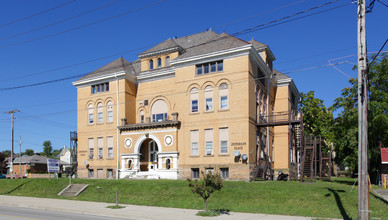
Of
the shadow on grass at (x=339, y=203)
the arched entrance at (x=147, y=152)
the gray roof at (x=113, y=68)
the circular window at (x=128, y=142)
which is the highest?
the gray roof at (x=113, y=68)

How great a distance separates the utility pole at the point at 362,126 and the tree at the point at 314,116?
34012 mm

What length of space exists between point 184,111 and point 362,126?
23.1 metres

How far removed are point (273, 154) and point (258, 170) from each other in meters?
8.87

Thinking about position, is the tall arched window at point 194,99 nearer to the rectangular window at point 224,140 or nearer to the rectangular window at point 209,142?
the rectangular window at point 209,142

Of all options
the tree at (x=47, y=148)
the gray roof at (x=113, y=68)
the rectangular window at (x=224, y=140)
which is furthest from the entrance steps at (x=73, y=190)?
the tree at (x=47, y=148)

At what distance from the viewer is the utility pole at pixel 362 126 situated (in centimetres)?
1328

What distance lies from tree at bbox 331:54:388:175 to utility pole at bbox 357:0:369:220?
17945 mm

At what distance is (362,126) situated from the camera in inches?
528

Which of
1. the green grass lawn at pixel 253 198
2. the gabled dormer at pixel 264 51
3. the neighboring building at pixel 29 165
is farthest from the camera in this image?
the neighboring building at pixel 29 165

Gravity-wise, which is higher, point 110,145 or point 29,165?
point 110,145

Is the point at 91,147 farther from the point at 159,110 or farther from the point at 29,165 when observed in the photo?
the point at 29,165

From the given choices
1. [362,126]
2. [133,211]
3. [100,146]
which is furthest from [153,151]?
[362,126]

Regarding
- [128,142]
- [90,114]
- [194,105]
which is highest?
[194,105]

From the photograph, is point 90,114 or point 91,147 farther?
point 90,114
